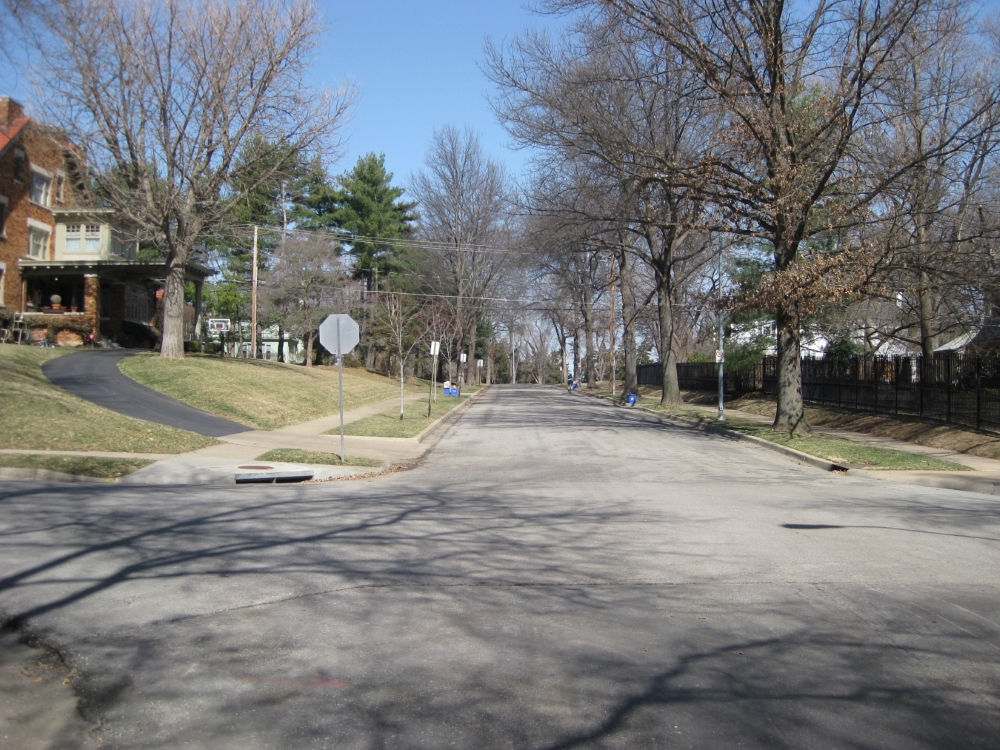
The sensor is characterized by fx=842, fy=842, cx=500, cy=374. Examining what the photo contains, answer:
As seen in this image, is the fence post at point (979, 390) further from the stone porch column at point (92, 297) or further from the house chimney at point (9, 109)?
the house chimney at point (9, 109)

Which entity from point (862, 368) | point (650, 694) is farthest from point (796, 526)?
point (862, 368)

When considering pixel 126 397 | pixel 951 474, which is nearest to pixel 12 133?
pixel 126 397

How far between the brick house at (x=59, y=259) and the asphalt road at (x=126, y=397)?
28.3 ft

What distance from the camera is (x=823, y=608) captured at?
663 centimetres

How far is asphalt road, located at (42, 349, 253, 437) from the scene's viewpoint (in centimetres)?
2127

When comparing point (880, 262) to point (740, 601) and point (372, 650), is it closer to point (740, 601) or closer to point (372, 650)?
point (740, 601)

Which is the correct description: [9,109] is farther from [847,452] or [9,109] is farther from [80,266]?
[847,452]

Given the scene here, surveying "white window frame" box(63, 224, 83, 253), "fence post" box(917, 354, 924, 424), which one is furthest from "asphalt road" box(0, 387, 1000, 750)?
"white window frame" box(63, 224, 83, 253)

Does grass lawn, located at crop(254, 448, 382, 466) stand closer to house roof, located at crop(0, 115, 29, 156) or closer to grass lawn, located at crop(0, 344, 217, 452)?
grass lawn, located at crop(0, 344, 217, 452)

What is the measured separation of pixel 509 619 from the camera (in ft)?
20.2

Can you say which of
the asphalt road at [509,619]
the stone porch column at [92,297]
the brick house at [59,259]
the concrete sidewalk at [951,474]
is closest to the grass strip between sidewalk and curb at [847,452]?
the concrete sidewalk at [951,474]

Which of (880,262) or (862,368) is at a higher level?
(880,262)

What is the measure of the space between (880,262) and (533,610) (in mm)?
16601

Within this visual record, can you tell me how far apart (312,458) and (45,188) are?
29659 millimetres
